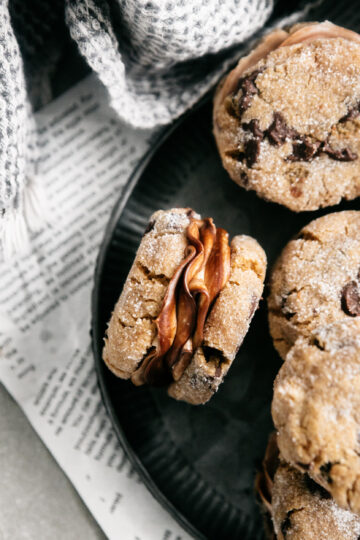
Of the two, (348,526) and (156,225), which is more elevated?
(156,225)

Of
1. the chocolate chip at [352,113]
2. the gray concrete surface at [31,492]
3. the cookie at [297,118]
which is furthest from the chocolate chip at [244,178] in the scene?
the gray concrete surface at [31,492]

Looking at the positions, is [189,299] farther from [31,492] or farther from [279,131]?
[31,492]

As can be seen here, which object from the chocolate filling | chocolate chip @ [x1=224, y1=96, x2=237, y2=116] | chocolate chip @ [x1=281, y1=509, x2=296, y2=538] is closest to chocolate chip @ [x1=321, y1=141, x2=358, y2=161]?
A: chocolate chip @ [x1=224, y1=96, x2=237, y2=116]

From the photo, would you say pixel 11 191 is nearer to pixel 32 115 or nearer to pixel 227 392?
pixel 32 115

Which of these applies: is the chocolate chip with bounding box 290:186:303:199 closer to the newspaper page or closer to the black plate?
the black plate

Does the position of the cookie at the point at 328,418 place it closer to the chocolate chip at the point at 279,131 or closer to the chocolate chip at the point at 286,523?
the chocolate chip at the point at 286,523

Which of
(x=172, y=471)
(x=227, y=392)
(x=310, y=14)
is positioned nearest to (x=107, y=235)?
(x=227, y=392)

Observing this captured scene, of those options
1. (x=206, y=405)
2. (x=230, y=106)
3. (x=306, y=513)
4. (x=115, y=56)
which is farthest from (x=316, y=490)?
(x=115, y=56)
